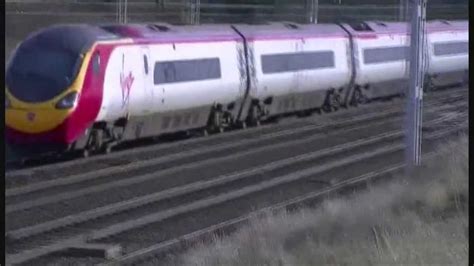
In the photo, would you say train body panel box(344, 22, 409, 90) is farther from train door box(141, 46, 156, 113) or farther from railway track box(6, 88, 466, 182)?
train door box(141, 46, 156, 113)

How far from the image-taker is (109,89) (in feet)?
68.7

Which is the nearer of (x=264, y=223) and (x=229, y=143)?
(x=264, y=223)

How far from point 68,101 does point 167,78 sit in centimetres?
282

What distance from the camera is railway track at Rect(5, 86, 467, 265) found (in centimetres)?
1374

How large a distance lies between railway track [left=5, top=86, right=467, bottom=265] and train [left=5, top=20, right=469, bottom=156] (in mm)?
771

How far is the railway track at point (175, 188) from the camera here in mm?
13742

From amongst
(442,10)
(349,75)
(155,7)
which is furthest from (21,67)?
(442,10)

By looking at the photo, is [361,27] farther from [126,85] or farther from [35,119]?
[35,119]

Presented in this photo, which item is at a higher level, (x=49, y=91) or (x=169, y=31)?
(x=169, y=31)

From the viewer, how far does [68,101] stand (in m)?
20.4

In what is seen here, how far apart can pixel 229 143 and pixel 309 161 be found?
3348mm

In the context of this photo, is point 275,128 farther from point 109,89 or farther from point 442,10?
point 442,10

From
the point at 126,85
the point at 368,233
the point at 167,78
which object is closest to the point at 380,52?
the point at 167,78

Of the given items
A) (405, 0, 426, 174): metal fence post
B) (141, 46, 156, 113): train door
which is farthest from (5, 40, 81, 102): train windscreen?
(405, 0, 426, 174): metal fence post
